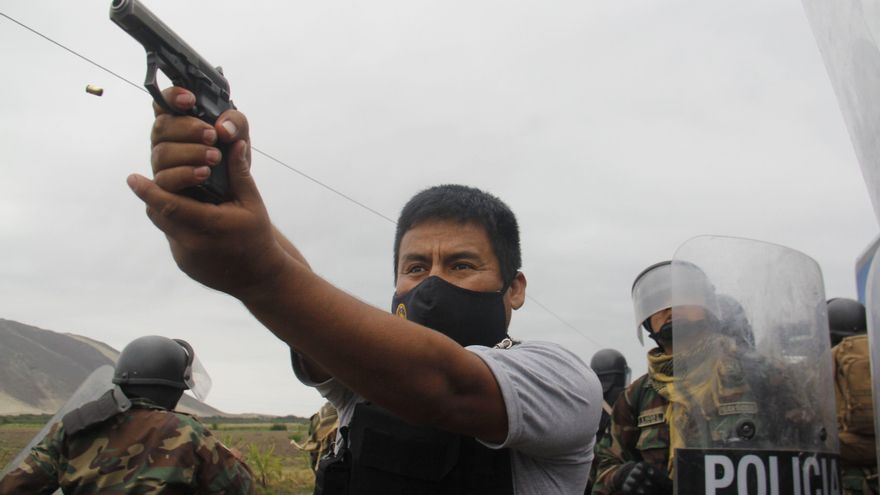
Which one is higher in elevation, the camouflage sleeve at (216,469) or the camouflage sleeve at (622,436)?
the camouflage sleeve at (622,436)

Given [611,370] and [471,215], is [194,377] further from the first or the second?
[611,370]

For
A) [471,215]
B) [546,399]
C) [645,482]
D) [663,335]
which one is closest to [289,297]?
[546,399]

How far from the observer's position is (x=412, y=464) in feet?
5.40

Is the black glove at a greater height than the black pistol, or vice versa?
the black pistol

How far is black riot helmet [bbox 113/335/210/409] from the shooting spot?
4.00 m

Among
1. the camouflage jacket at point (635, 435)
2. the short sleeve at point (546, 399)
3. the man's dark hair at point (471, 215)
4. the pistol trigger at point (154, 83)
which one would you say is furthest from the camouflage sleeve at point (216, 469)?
the pistol trigger at point (154, 83)

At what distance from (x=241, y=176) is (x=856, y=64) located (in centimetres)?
98

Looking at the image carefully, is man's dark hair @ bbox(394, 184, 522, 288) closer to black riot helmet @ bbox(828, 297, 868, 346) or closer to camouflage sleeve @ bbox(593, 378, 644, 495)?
camouflage sleeve @ bbox(593, 378, 644, 495)

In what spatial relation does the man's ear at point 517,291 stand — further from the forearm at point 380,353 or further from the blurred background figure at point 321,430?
the blurred background figure at point 321,430

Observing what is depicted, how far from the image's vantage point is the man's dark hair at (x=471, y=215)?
6.72 ft

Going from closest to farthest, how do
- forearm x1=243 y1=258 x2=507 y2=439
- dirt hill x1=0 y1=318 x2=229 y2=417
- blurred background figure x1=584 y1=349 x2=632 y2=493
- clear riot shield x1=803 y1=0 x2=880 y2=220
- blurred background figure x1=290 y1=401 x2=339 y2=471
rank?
clear riot shield x1=803 y1=0 x2=880 y2=220 < forearm x1=243 y1=258 x2=507 y2=439 < blurred background figure x1=290 y1=401 x2=339 y2=471 < blurred background figure x1=584 y1=349 x2=632 y2=493 < dirt hill x1=0 y1=318 x2=229 y2=417

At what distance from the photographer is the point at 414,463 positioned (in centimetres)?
164

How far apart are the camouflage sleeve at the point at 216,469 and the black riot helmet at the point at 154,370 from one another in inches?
13.0

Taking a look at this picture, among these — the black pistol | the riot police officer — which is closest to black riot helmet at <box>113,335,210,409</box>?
the riot police officer
